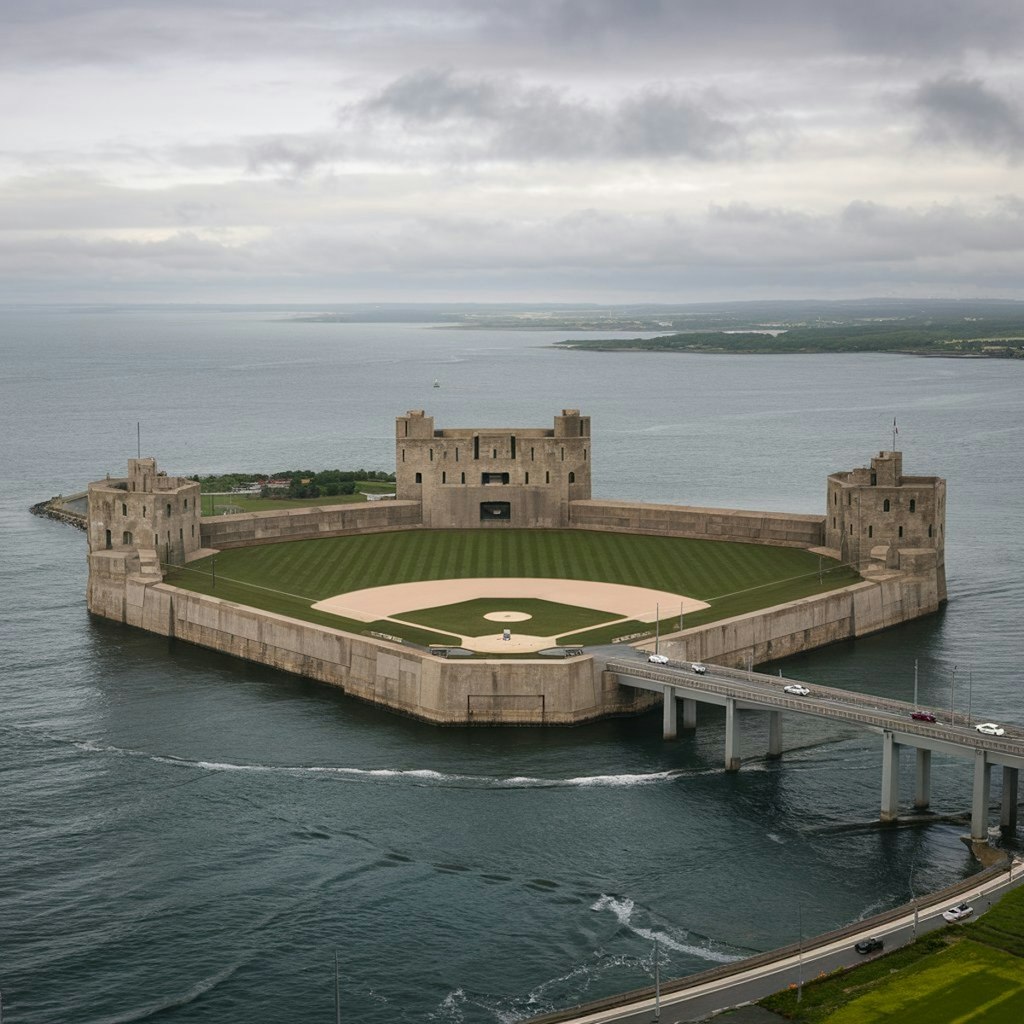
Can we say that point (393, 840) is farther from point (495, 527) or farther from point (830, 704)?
point (495, 527)

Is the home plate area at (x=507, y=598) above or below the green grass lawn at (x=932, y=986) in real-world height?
above

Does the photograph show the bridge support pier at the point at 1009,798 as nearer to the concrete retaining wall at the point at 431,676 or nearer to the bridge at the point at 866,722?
the bridge at the point at 866,722

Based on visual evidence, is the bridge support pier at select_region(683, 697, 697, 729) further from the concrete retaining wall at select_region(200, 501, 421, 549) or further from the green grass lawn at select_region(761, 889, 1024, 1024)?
the concrete retaining wall at select_region(200, 501, 421, 549)

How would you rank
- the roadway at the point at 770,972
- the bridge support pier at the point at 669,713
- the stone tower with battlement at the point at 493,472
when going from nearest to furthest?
the roadway at the point at 770,972 → the bridge support pier at the point at 669,713 → the stone tower with battlement at the point at 493,472

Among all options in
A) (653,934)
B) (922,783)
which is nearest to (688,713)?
(922,783)

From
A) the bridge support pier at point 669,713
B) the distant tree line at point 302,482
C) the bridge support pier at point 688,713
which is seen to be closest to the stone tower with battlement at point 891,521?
the bridge support pier at point 688,713

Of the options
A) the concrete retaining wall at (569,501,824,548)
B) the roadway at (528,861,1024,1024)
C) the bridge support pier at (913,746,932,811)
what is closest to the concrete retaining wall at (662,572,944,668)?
the concrete retaining wall at (569,501,824,548)
